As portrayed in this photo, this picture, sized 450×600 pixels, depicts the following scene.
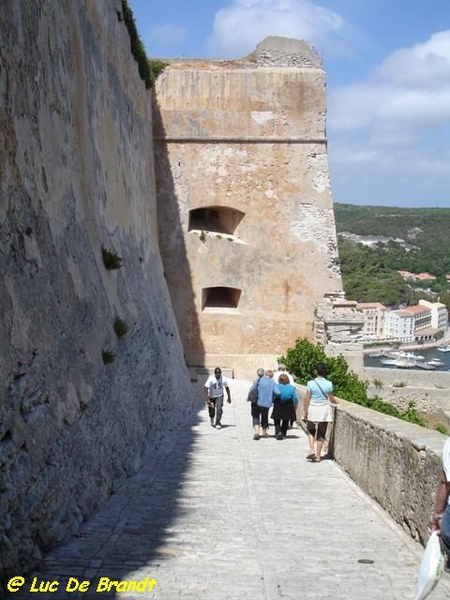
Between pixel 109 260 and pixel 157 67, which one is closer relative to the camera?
pixel 109 260

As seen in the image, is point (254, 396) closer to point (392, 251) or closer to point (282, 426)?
point (282, 426)

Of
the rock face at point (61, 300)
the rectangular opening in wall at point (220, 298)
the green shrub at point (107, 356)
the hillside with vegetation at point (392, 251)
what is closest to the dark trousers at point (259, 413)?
the rock face at point (61, 300)

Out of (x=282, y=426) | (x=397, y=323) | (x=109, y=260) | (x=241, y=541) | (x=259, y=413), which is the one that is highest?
(x=397, y=323)

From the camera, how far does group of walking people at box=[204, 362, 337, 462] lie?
26.5 ft

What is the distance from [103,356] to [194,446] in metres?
3.10

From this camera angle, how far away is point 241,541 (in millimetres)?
4883

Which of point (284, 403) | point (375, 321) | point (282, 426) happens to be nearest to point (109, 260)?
point (284, 403)

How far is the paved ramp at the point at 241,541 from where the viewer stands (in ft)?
12.9

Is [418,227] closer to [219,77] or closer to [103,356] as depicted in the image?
[219,77]

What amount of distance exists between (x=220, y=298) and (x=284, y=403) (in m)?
10.3

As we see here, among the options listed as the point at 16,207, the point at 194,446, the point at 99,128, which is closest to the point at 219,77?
the point at 99,128

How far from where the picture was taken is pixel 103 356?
6.48 metres

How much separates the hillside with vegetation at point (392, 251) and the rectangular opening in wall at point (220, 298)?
57.2 meters

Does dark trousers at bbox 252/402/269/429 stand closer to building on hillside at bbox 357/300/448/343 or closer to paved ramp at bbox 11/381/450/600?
paved ramp at bbox 11/381/450/600
